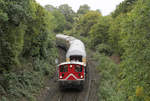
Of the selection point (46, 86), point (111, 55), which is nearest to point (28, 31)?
point (46, 86)

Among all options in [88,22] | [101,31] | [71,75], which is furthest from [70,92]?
[88,22]

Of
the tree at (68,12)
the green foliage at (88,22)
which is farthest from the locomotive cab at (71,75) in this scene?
the tree at (68,12)

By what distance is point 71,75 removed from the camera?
46.8ft

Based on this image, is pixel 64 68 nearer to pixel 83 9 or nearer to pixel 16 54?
pixel 16 54

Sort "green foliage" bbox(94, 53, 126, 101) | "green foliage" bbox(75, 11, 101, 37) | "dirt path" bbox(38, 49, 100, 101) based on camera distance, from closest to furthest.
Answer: "green foliage" bbox(94, 53, 126, 101) < "dirt path" bbox(38, 49, 100, 101) < "green foliage" bbox(75, 11, 101, 37)

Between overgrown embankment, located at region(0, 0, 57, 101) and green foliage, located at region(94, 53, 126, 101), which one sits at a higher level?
overgrown embankment, located at region(0, 0, 57, 101)

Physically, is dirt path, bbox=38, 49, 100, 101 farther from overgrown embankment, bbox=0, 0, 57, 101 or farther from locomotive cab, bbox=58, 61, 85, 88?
overgrown embankment, bbox=0, 0, 57, 101

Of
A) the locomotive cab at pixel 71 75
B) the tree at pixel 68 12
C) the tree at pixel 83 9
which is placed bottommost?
the locomotive cab at pixel 71 75

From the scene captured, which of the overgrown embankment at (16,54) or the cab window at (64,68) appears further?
the cab window at (64,68)

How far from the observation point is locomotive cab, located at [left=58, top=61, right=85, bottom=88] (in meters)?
14.2

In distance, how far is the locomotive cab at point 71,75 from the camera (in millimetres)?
14234

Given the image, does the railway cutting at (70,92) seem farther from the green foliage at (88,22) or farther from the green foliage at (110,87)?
the green foliage at (88,22)

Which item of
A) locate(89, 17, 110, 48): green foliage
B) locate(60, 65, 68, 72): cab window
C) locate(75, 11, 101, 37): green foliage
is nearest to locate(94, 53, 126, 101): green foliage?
locate(60, 65, 68, 72): cab window

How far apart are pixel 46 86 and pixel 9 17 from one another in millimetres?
7717
